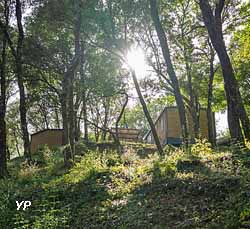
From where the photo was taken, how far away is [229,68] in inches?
401

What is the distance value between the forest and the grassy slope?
0.09 ft

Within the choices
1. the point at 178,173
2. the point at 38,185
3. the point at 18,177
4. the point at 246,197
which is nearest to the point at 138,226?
the point at 246,197

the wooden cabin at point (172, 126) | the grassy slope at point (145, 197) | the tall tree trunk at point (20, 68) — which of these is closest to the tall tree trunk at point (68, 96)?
the tall tree trunk at point (20, 68)

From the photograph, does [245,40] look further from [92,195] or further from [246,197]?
[246,197]

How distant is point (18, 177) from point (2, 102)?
3.43 metres

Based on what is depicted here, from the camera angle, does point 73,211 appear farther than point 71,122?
No

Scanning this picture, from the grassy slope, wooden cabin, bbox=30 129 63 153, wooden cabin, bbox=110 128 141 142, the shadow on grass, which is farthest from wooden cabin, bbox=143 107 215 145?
the shadow on grass

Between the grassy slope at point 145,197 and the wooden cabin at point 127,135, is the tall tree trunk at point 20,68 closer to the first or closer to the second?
the grassy slope at point 145,197

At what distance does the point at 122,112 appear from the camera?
862 inches

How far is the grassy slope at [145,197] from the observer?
5457mm

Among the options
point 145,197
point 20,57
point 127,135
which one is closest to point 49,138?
point 127,135

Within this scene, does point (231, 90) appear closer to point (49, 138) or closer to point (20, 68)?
point (20, 68)

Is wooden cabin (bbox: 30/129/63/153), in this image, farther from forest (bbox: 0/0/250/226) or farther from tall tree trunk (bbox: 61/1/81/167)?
tall tree trunk (bbox: 61/1/81/167)

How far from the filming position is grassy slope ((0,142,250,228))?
5.46m
